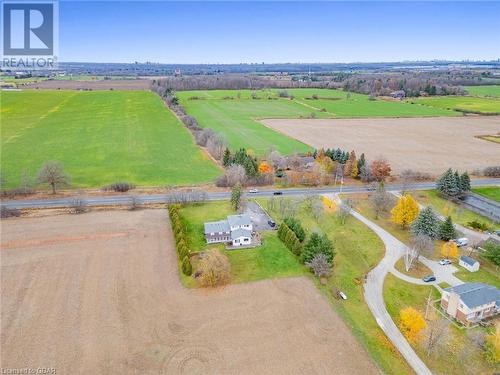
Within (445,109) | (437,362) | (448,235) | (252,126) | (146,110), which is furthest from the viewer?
(445,109)

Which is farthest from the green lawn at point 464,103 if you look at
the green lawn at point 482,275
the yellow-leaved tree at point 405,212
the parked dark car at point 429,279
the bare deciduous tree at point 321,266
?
the bare deciduous tree at point 321,266

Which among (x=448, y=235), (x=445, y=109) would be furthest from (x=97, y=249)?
(x=445, y=109)

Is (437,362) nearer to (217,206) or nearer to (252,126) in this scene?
(217,206)

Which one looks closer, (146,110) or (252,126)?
(252,126)

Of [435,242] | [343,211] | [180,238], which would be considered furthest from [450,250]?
[180,238]

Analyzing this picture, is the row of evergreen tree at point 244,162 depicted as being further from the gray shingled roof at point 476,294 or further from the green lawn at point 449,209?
the gray shingled roof at point 476,294

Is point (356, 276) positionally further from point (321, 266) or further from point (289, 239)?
point (289, 239)
